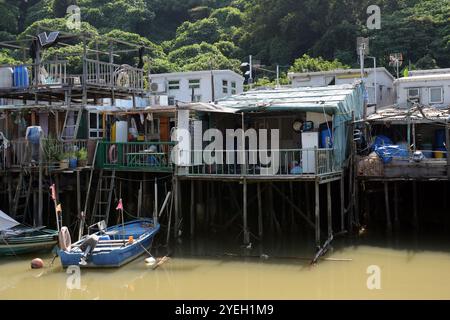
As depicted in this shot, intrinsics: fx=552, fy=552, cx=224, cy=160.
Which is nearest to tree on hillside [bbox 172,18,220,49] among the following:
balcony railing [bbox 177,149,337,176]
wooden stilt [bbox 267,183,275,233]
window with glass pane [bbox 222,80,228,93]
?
window with glass pane [bbox 222,80,228,93]

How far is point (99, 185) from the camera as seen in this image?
2122cm

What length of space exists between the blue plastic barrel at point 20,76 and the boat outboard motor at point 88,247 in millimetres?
8772

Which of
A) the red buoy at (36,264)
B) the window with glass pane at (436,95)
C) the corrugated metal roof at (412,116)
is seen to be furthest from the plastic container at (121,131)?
the window with glass pane at (436,95)

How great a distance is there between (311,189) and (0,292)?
42.6 ft

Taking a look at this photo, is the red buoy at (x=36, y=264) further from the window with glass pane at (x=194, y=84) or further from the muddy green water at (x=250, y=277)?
the window with glass pane at (x=194, y=84)

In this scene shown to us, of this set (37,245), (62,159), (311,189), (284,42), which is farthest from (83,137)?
(284,42)

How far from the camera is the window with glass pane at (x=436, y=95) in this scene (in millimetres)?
27292

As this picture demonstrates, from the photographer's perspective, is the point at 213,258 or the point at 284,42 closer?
the point at 213,258

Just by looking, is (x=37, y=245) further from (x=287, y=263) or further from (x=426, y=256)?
(x=426, y=256)

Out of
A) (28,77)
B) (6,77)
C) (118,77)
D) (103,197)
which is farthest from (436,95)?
(6,77)

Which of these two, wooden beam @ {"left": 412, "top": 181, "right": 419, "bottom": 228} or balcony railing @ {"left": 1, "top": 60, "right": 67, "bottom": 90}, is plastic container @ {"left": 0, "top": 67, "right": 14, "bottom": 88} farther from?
wooden beam @ {"left": 412, "top": 181, "right": 419, "bottom": 228}
